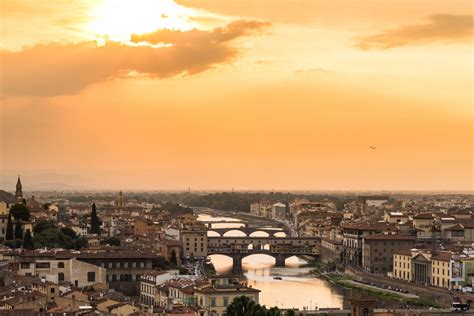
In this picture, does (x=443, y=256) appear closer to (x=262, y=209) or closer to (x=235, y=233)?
(x=235, y=233)

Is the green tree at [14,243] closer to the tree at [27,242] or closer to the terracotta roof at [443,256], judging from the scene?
the tree at [27,242]

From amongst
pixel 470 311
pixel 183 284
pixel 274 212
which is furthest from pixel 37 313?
pixel 274 212

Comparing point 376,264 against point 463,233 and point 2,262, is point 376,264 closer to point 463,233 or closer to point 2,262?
point 463,233

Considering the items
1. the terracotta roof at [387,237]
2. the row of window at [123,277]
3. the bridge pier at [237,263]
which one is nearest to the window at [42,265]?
the row of window at [123,277]

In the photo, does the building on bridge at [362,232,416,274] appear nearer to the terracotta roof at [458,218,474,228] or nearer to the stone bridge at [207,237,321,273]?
the terracotta roof at [458,218,474,228]

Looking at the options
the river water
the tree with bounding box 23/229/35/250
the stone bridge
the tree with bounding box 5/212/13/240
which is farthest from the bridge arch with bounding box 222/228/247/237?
the tree with bounding box 23/229/35/250

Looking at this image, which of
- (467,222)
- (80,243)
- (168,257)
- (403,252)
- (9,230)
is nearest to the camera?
(9,230)

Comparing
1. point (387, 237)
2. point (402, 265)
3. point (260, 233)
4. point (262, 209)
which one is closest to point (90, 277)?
point (402, 265)
